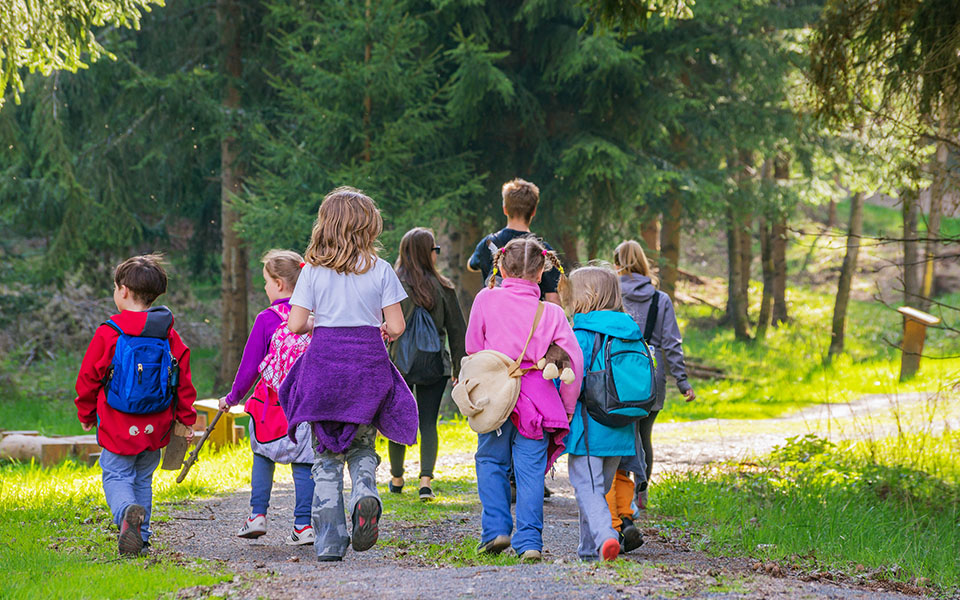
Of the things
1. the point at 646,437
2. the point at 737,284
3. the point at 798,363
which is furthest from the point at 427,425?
the point at 737,284

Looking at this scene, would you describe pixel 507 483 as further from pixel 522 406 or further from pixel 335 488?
pixel 335 488

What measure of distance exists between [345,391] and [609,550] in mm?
1565

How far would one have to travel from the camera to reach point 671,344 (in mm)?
6633

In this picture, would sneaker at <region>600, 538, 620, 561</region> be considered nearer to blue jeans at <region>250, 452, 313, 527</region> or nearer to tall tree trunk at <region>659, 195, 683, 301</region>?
blue jeans at <region>250, 452, 313, 527</region>

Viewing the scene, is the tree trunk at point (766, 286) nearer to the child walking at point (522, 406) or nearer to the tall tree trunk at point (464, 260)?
the tall tree trunk at point (464, 260)

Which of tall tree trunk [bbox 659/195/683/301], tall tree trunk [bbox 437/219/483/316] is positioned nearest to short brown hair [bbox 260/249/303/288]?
tall tree trunk [bbox 659/195/683/301]

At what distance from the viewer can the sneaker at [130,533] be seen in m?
5.02

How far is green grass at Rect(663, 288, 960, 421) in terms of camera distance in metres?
15.8

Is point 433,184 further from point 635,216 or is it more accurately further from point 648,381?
point 648,381

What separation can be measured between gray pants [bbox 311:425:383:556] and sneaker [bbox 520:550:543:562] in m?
0.83

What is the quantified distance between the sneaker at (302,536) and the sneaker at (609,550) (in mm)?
1749

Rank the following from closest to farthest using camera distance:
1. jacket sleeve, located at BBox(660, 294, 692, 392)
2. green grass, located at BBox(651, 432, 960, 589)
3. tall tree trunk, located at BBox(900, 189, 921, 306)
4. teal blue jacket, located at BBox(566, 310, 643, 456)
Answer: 1. teal blue jacket, located at BBox(566, 310, 643, 456)
2. green grass, located at BBox(651, 432, 960, 589)
3. jacket sleeve, located at BBox(660, 294, 692, 392)
4. tall tree trunk, located at BBox(900, 189, 921, 306)

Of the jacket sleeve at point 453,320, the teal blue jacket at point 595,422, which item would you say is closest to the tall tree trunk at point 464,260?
the jacket sleeve at point 453,320

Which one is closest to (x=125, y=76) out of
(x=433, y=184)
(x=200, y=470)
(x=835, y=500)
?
(x=433, y=184)
